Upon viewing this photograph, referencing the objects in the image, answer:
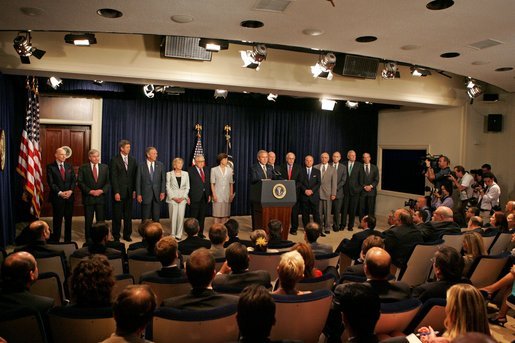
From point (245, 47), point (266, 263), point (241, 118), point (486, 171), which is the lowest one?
point (266, 263)

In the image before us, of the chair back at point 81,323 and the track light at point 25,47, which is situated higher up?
the track light at point 25,47

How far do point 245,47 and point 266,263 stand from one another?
451 centimetres

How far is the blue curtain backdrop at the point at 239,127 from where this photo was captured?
9273 millimetres

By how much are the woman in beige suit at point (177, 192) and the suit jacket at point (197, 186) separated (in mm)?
121

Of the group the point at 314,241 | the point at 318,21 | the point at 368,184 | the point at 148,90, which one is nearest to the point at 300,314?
the point at 314,241

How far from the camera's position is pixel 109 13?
424 cm

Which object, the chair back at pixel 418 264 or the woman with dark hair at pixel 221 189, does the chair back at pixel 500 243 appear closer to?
the chair back at pixel 418 264

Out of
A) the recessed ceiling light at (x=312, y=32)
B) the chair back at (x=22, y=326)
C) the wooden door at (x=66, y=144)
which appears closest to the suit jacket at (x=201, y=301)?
the chair back at (x=22, y=326)

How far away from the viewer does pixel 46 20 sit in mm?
4418

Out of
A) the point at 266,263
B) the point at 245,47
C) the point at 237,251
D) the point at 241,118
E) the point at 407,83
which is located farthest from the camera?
the point at 241,118

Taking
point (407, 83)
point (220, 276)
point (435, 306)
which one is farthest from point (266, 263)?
point (407, 83)

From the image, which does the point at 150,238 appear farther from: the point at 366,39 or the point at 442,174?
the point at 442,174

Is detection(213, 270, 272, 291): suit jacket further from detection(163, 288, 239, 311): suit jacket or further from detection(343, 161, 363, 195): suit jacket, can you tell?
detection(343, 161, 363, 195): suit jacket

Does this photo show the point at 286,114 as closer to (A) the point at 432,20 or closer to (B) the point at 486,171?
(B) the point at 486,171
